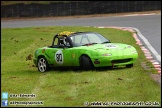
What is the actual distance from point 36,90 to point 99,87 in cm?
132

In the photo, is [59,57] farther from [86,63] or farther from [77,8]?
[77,8]

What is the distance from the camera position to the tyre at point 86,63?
13094 millimetres

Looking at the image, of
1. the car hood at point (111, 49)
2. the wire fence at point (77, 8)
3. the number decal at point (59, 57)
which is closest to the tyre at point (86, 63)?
the car hood at point (111, 49)

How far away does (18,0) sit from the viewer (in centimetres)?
5541

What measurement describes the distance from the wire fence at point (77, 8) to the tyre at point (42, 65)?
26.3 m

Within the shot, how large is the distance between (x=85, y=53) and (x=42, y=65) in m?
1.98

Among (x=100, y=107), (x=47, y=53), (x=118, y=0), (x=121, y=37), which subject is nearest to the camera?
(x=100, y=107)

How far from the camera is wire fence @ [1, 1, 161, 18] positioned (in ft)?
133

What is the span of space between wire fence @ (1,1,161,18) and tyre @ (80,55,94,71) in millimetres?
27630

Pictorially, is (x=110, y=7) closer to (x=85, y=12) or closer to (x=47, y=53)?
(x=85, y=12)

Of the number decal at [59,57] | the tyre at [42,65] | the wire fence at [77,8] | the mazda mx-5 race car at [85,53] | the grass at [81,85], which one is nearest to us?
the grass at [81,85]

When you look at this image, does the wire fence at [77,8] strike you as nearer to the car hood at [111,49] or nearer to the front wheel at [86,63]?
the car hood at [111,49]

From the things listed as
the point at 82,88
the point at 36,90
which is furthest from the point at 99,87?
the point at 36,90

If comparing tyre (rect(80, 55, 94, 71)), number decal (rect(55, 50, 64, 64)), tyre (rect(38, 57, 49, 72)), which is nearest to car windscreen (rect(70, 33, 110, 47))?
number decal (rect(55, 50, 64, 64))
